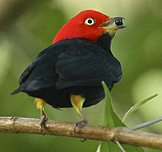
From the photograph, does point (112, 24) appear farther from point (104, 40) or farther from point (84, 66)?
point (84, 66)

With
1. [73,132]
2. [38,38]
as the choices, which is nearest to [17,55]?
[38,38]

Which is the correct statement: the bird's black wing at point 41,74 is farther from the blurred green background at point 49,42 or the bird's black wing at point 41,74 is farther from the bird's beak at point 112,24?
the blurred green background at point 49,42

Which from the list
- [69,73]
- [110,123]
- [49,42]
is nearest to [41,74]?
[69,73]

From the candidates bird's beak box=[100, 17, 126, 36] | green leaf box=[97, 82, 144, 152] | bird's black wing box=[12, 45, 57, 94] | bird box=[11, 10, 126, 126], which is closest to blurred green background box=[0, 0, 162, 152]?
bird's beak box=[100, 17, 126, 36]

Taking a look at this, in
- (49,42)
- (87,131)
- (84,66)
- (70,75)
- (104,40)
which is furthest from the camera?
(49,42)

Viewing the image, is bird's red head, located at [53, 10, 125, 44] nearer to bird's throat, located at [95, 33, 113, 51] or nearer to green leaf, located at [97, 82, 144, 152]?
bird's throat, located at [95, 33, 113, 51]

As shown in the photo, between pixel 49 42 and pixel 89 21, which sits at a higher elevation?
pixel 89 21

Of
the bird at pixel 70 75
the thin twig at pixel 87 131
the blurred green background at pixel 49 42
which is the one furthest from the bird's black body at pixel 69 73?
the blurred green background at pixel 49 42
